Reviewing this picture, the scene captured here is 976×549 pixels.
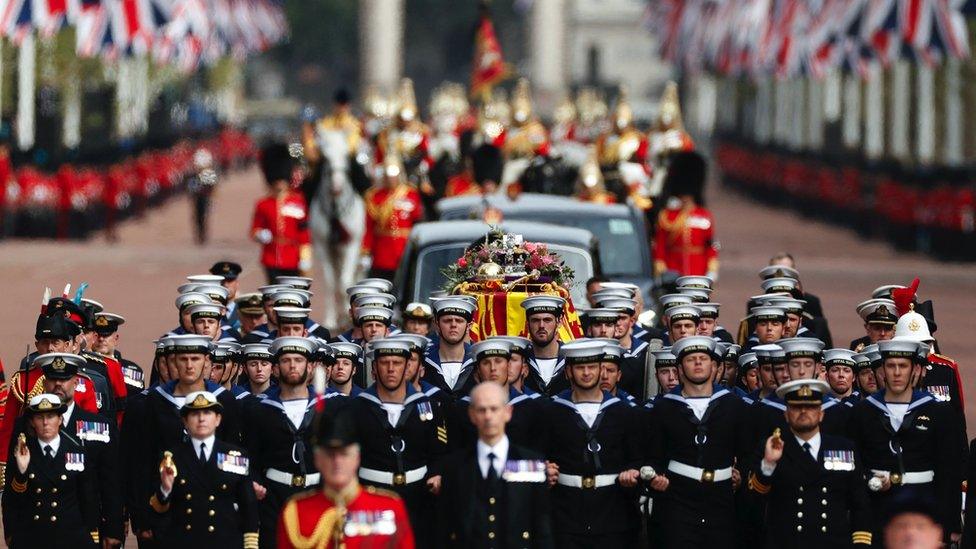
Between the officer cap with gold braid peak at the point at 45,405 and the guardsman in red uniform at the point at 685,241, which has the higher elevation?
the guardsman in red uniform at the point at 685,241

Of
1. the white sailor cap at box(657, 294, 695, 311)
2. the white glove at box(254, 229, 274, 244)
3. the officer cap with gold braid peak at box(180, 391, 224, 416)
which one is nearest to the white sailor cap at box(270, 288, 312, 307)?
the white sailor cap at box(657, 294, 695, 311)

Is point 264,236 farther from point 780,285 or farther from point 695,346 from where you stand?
point 695,346

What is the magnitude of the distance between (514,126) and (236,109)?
7466cm

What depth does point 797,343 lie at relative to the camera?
456 inches

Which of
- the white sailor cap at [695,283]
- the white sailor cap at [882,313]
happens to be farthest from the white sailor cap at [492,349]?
the white sailor cap at [695,283]

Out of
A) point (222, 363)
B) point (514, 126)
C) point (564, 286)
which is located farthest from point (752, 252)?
point (222, 363)

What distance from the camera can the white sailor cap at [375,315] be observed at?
503 inches

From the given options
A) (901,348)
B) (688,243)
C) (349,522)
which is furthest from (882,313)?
(688,243)

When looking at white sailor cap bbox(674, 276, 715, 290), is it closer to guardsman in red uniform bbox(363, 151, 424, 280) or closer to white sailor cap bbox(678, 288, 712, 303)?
white sailor cap bbox(678, 288, 712, 303)

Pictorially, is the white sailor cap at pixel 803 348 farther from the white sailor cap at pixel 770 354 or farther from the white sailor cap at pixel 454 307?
the white sailor cap at pixel 454 307

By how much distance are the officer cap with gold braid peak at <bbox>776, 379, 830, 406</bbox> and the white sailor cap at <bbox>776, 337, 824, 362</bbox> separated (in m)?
0.88

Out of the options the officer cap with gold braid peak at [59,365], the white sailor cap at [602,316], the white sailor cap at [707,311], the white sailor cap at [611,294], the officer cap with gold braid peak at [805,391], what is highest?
the white sailor cap at [611,294]

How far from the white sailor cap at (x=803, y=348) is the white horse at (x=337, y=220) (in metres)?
12.1

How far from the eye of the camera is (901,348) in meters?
11.4
